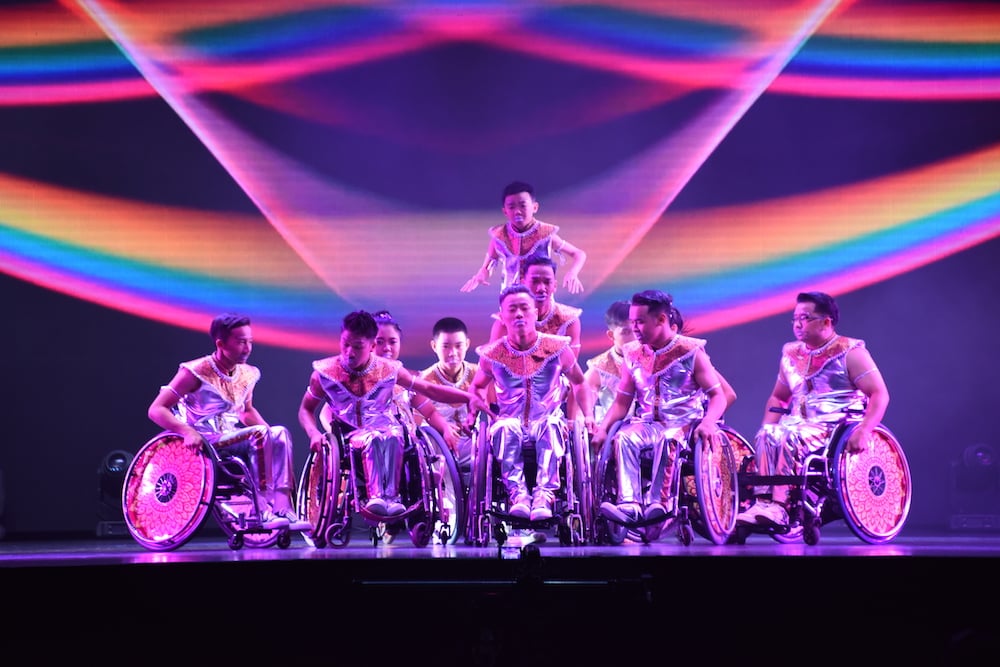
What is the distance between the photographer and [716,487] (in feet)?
13.5

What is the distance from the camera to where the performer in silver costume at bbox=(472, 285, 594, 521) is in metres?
4.25

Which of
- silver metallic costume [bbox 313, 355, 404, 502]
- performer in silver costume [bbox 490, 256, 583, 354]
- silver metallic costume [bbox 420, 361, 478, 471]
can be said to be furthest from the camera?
silver metallic costume [bbox 420, 361, 478, 471]

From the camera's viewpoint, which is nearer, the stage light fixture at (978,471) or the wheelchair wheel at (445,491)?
the wheelchair wheel at (445,491)

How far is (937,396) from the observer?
252 inches

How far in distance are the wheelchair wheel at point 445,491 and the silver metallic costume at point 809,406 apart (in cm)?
125

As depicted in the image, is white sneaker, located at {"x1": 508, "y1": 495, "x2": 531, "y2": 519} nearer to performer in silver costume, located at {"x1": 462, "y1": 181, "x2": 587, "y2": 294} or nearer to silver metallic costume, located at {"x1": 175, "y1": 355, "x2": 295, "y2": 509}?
silver metallic costume, located at {"x1": 175, "y1": 355, "x2": 295, "y2": 509}

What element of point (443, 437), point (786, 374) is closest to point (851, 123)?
point (786, 374)

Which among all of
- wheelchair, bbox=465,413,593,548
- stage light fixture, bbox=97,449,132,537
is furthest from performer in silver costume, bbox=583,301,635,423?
stage light fixture, bbox=97,449,132,537

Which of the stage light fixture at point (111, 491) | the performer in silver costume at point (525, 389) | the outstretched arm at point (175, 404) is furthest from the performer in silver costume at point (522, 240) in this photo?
the stage light fixture at point (111, 491)

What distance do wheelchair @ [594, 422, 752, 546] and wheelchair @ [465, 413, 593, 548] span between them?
8 cm

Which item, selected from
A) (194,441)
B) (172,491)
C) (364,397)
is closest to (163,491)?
(172,491)

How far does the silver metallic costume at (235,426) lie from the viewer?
4.41m

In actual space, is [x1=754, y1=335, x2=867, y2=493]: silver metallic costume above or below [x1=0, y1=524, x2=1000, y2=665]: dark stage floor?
above

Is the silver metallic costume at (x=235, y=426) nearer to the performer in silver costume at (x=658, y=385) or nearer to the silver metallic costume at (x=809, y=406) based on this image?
the performer in silver costume at (x=658, y=385)
